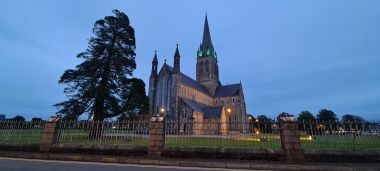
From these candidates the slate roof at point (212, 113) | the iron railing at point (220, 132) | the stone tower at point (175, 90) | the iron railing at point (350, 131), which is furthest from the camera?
the slate roof at point (212, 113)

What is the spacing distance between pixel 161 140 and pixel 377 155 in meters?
10.2

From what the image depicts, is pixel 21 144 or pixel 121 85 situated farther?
pixel 121 85

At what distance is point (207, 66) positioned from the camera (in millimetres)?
75625

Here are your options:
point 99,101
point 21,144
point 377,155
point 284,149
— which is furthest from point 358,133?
point 99,101

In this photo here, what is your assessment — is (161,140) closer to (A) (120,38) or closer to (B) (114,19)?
(A) (120,38)

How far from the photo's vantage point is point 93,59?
2042cm

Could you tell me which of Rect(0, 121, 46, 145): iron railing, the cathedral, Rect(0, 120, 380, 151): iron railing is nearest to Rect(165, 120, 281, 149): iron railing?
Rect(0, 120, 380, 151): iron railing

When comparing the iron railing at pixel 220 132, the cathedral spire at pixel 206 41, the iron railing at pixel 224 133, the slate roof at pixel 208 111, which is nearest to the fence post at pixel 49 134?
the iron railing at pixel 220 132

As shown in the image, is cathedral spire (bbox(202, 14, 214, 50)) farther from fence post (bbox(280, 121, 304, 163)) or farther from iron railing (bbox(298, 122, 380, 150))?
fence post (bbox(280, 121, 304, 163))

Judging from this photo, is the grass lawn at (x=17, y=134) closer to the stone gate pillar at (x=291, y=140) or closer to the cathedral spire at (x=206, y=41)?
the stone gate pillar at (x=291, y=140)

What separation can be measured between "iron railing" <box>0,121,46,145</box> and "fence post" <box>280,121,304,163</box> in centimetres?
1407

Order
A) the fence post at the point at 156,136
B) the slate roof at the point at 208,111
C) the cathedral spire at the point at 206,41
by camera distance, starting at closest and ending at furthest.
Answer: the fence post at the point at 156,136 < the slate roof at the point at 208,111 < the cathedral spire at the point at 206,41

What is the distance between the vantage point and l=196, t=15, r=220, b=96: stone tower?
242 feet

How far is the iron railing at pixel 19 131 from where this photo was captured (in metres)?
12.2
